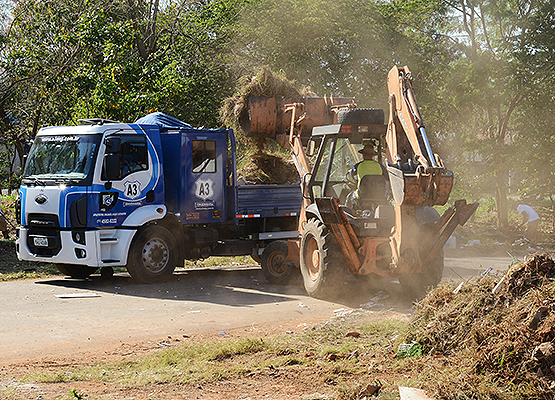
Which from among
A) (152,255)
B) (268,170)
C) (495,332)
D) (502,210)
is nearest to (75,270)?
(152,255)

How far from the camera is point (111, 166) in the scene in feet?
33.9

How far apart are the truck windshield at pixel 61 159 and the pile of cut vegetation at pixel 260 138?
297 centimetres

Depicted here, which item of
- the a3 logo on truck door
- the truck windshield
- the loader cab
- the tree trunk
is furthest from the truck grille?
the tree trunk

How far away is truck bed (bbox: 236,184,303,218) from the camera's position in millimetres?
11688

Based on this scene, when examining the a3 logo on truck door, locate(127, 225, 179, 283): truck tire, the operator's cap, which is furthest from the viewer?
locate(127, 225, 179, 283): truck tire

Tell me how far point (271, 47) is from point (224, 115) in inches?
352

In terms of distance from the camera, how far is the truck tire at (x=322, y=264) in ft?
29.6

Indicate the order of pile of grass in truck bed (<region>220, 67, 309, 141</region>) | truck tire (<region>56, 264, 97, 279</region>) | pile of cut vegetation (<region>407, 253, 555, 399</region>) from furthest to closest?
pile of grass in truck bed (<region>220, 67, 309, 141</region>) < truck tire (<region>56, 264, 97, 279</region>) < pile of cut vegetation (<region>407, 253, 555, 399</region>)

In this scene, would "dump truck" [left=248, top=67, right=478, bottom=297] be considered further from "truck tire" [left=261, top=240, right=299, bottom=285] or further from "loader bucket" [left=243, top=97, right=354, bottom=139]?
"loader bucket" [left=243, top=97, right=354, bottom=139]

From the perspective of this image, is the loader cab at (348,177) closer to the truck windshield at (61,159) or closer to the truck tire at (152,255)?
the truck tire at (152,255)

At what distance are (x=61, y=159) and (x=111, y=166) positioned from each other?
1.01 metres

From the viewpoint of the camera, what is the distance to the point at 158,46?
18.5m

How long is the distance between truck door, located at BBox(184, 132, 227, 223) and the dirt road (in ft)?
4.42

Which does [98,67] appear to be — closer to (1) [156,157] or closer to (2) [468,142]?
(1) [156,157]
